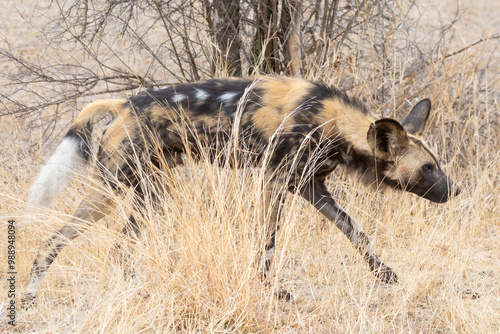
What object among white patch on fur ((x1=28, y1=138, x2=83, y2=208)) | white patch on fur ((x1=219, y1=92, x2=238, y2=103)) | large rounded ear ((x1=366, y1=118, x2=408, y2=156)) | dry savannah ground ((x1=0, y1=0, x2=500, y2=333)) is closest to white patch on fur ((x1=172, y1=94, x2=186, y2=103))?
white patch on fur ((x1=219, y1=92, x2=238, y2=103))

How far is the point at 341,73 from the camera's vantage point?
13.8 feet

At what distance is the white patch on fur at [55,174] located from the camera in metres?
2.78

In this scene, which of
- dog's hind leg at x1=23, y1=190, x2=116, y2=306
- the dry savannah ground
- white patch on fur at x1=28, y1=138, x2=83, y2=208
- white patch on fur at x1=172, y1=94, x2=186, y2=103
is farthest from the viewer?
white patch on fur at x1=172, y1=94, x2=186, y2=103

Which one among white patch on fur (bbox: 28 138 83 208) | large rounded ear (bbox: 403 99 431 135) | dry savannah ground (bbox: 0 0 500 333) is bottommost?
dry savannah ground (bbox: 0 0 500 333)

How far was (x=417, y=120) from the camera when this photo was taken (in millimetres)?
3189

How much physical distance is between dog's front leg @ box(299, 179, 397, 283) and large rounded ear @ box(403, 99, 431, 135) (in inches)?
21.8

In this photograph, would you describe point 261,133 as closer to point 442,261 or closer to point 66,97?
point 442,261

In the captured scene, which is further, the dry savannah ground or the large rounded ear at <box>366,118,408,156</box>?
the large rounded ear at <box>366,118,408,156</box>

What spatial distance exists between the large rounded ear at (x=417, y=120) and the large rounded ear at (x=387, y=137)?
0.70ft

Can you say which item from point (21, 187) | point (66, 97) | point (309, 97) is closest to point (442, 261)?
point (309, 97)

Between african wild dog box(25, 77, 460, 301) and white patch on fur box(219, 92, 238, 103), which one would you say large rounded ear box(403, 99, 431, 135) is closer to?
african wild dog box(25, 77, 460, 301)

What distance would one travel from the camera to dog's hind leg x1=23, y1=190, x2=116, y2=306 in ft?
8.64

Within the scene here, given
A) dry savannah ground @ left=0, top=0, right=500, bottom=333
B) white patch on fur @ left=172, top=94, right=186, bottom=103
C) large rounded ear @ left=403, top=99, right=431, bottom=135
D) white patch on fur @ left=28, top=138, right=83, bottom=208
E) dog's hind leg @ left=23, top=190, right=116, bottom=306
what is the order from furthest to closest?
large rounded ear @ left=403, top=99, right=431, bottom=135, white patch on fur @ left=172, top=94, right=186, bottom=103, white patch on fur @ left=28, top=138, right=83, bottom=208, dog's hind leg @ left=23, top=190, right=116, bottom=306, dry savannah ground @ left=0, top=0, right=500, bottom=333

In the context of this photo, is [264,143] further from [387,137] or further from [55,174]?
[55,174]
